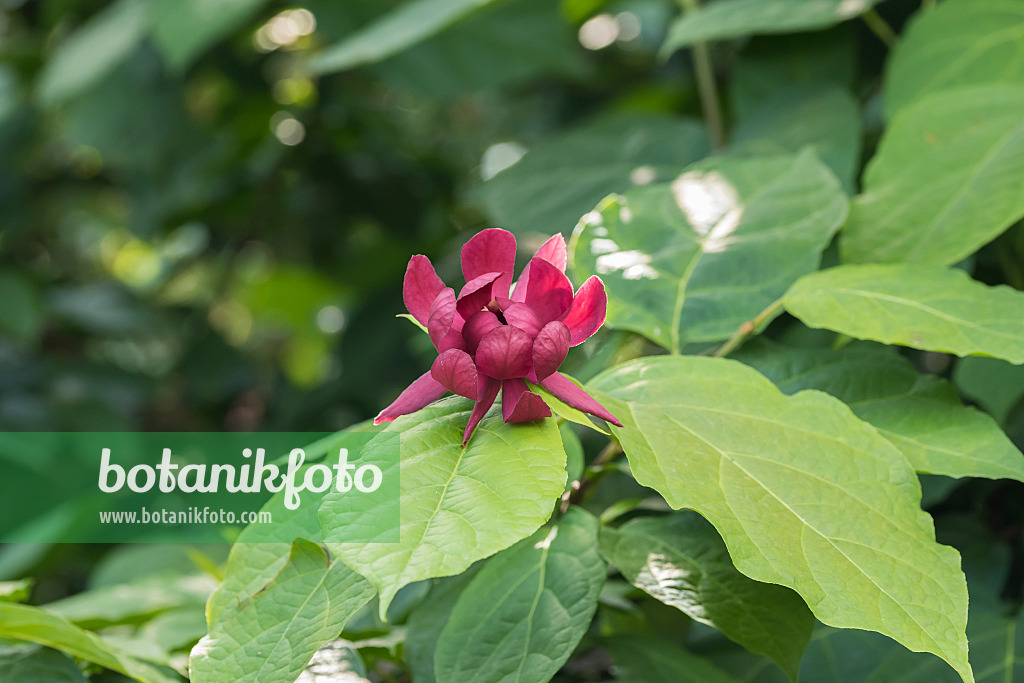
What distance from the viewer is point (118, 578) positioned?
0.84 metres

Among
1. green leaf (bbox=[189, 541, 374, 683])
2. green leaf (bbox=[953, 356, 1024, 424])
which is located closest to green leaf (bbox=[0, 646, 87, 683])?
green leaf (bbox=[189, 541, 374, 683])

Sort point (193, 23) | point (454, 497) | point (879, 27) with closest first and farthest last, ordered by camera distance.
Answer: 1. point (454, 497)
2. point (879, 27)
3. point (193, 23)

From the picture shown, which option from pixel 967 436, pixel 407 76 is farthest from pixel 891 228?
pixel 407 76

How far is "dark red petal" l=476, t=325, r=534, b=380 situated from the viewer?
260 millimetres

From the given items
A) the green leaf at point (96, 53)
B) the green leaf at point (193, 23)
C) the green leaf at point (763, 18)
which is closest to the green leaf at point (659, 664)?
the green leaf at point (763, 18)

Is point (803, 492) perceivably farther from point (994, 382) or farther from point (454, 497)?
point (994, 382)

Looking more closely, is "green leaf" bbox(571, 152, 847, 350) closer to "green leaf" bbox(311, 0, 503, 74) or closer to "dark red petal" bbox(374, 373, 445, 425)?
"dark red petal" bbox(374, 373, 445, 425)

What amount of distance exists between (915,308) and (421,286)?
0.21 metres

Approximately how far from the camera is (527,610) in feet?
1.01

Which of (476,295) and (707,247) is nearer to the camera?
(476,295)

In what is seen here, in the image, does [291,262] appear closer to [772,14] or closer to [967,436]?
[772,14]

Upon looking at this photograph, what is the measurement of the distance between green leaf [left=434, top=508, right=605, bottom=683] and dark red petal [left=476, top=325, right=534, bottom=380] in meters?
0.10

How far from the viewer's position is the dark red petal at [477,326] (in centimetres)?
27

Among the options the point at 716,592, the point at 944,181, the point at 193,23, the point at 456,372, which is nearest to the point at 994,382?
the point at 944,181
